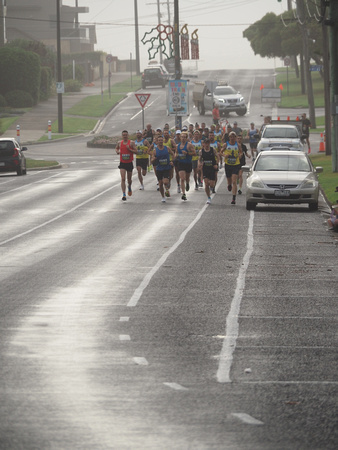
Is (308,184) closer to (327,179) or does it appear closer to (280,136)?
(327,179)

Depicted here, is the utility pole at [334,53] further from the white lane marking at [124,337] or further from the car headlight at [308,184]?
the white lane marking at [124,337]

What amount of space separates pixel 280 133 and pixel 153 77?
199 ft

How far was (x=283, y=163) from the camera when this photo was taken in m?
28.4

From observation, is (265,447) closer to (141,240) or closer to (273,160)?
(141,240)

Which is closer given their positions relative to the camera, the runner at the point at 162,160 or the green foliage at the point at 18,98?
the runner at the point at 162,160

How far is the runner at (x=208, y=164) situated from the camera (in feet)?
94.9

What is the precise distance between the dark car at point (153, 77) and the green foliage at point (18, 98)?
19823mm

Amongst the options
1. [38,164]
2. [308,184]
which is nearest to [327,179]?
[308,184]

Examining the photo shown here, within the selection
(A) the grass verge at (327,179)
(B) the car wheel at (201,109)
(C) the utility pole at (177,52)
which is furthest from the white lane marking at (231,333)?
(B) the car wheel at (201,109)

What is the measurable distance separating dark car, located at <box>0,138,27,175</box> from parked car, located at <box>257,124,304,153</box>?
916cm

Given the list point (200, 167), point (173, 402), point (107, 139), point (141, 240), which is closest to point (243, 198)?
point (200, 167)

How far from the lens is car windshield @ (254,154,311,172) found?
2811 centimetres

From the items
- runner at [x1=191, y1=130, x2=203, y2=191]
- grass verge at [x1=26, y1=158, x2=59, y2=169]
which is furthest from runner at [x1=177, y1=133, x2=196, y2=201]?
grass verge at [x1=26, y1=158, x2=59, y2=169]

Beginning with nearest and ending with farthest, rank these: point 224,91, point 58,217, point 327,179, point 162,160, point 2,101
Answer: point 58,217 → point 162,160 → point 327,179 → point 224,91 → point 2,101
